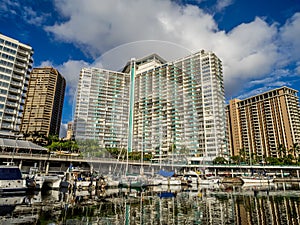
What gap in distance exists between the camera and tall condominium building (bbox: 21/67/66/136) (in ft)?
478

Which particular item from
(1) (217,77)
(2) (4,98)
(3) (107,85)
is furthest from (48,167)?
(1) (217,77)

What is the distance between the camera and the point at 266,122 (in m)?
137

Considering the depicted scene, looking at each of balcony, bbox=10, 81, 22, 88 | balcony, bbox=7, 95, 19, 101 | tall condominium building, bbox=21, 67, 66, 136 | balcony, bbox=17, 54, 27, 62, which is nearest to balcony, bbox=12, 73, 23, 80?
balcony, bbox=10, 81, 22, 88

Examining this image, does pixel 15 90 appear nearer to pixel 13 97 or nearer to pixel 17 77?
pixel 13 97

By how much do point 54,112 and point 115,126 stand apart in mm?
122500

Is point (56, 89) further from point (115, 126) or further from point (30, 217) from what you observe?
point (30, 217)

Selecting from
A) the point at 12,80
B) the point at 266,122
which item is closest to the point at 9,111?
the point at 12,80

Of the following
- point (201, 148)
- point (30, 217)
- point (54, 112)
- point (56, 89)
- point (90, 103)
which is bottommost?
point (30, 217)

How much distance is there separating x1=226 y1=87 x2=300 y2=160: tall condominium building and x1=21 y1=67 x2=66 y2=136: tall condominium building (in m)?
124

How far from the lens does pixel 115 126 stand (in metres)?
55.0

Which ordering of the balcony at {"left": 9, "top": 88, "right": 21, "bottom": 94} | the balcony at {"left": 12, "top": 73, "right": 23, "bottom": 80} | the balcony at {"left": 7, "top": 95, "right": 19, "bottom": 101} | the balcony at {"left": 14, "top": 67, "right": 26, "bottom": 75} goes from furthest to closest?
the balcony at {"left": 14, "top": 67, "right": 26, "bottom": 75} < the balcony at {"left": 12, "top": 73, "right": 23, "bottom": 80} < the balcony at {"left": 9, "top": 88, "right": 21, "bottom": 94} < the balcony at {"left": 7, "top": 95, "right": 19, "bottom": 101}

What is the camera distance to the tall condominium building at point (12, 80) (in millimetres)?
64750

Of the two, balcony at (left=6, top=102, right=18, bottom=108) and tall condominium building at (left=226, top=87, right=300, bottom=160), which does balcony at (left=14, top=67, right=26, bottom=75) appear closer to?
balcony at (left=6, top=102, right=18, bottom=108)

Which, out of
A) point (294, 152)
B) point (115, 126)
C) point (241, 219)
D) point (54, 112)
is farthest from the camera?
point (54, 112)
